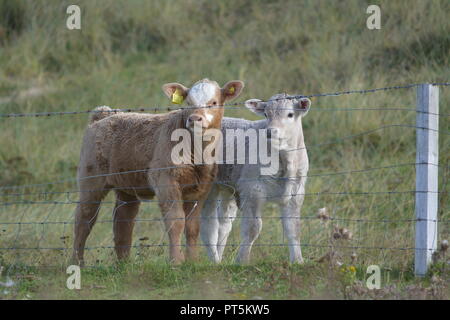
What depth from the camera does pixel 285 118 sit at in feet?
22.7

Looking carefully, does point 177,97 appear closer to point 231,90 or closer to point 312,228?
point 231,90

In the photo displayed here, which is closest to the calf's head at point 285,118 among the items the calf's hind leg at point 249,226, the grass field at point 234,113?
the grass field at point 234,113

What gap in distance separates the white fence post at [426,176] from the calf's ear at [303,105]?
1.31m

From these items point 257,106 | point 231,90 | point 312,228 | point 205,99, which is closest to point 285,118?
point 257,106

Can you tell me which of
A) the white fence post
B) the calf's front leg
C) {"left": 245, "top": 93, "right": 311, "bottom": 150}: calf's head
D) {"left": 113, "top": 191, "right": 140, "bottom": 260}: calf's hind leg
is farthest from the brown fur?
the white fence post

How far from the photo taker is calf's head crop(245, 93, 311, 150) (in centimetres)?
684

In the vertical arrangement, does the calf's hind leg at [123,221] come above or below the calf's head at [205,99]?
below

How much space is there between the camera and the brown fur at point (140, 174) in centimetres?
660

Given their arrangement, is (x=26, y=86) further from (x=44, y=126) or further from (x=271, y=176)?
(x=271, y=176)

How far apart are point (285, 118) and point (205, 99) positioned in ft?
2.71

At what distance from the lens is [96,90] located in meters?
13.5

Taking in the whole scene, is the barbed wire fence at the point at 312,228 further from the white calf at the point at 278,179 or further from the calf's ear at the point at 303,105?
the calf's ear at the point at 303,105

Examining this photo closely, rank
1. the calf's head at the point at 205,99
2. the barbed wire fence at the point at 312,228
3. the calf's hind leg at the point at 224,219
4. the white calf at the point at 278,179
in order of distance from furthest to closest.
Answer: the calf's hind leg at the point at 224,219 < the white calf at the point at 278,179 < the barbed wire fence at the point at 312,228 < the calf's head at the point at 205,99
